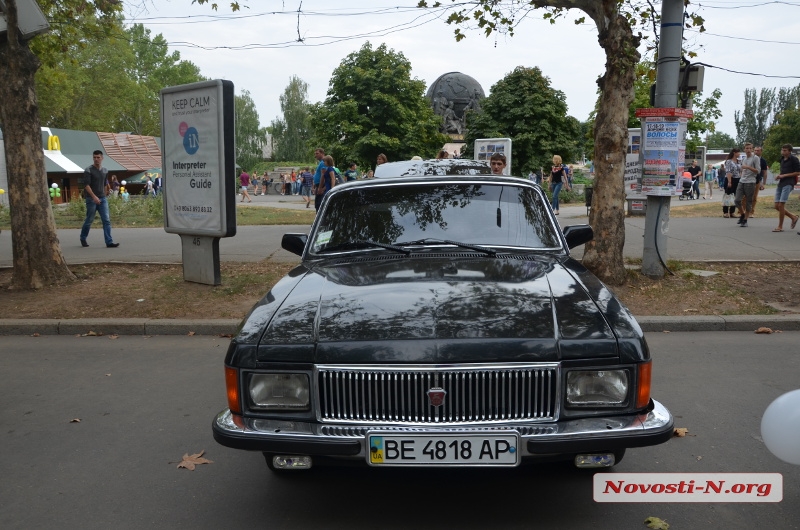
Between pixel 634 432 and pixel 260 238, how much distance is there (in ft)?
42.9

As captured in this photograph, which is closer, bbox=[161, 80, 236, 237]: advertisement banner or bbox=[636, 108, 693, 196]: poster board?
bbox=[161, 80, 236, 237]: advertisement banner

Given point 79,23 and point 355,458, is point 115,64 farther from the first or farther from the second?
point 355,458

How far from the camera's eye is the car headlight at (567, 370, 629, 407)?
10.9ft

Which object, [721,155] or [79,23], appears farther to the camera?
[721,155]

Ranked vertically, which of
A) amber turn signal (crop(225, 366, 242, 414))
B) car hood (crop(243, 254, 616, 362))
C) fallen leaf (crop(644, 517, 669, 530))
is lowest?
fallen leaf (crop(644, 517, 669, 530))

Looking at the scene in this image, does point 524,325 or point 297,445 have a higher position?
point 524,325

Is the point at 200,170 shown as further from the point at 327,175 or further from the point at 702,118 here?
the point at 702,118

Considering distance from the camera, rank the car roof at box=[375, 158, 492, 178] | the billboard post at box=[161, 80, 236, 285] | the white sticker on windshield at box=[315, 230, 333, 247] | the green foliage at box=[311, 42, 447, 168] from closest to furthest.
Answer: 1. the white sticker on windshield at box=[315, 230, 333, 247]
2. the car roof at box=[375, 158, 492, 178]
3. the billboard post at box=[161, 80, 236, 285]
4. the green foliage at box=[311, 42, 447, 168]

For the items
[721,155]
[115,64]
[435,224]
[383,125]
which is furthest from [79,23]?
[721,155]

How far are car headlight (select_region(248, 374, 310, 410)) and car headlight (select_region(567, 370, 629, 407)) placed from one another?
1.19 meters

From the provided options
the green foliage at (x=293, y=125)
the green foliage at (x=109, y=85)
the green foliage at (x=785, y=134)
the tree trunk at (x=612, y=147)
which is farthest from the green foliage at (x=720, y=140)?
the tree trunk at (x=612, y=147)

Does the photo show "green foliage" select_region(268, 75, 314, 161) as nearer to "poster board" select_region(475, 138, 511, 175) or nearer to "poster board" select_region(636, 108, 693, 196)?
"poster board" select_region(475, 138, 511, 175)

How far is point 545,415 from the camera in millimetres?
3312

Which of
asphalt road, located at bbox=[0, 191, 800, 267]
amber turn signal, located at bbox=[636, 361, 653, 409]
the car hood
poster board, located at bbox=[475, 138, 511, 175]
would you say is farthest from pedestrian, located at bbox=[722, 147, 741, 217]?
amber turn signal, located at bbox=[636, 361, 653, 409]
